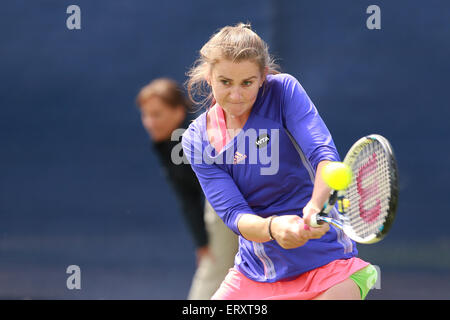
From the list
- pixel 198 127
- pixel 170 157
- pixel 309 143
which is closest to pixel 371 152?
pixel 309 143

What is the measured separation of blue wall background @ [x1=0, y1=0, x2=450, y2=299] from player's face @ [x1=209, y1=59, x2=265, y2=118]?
212cm

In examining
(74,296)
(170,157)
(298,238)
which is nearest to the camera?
(298,238)

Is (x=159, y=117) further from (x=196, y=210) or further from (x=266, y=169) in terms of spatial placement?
(x=266, y=169)

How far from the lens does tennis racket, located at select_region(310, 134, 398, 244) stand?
84.8 inches

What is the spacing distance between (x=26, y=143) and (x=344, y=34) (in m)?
2.10

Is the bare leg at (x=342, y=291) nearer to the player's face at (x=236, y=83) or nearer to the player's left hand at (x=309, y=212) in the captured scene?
the player's left hand at (x=309, y=212)

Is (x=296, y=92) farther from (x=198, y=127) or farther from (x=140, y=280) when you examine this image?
(x=140, y=280)

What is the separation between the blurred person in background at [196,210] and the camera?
12.8 feet

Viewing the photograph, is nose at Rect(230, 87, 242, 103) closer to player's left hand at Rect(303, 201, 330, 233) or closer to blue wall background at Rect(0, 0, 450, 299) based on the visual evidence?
player's left hand at Rect(303, 201, 330, 233)

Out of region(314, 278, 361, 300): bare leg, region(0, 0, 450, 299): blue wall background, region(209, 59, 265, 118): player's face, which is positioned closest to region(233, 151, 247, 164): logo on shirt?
region(209, 59, 265, 118): player's face

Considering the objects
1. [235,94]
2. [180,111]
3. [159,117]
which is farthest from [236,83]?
[159,117]

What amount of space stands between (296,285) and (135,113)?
236cm

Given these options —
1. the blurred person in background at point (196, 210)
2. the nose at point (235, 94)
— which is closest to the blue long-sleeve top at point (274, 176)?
the nose at point (235, 94)

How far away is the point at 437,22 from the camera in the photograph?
15.0 ft
